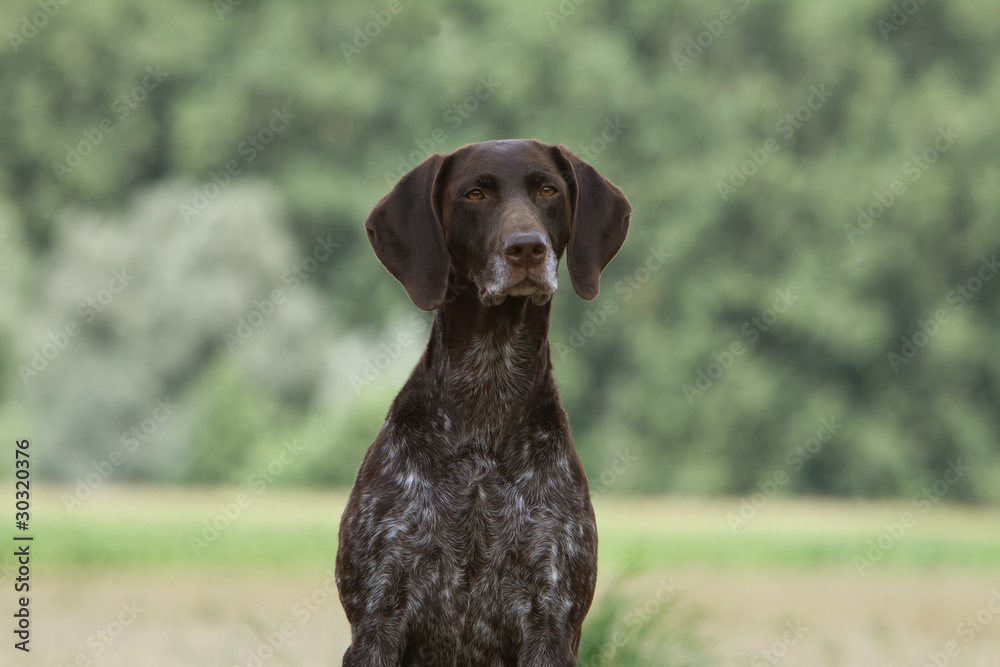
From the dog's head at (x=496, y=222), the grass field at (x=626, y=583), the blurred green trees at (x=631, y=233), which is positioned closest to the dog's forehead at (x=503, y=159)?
the dog's head at (x=496, y=222)

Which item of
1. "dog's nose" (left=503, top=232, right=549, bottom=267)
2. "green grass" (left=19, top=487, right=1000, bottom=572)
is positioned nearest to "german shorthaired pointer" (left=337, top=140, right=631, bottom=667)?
"dog's nose" (left=503, top=232, right=549, bottom=267)

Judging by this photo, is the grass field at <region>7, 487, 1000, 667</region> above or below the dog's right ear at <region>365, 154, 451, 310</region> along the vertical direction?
below

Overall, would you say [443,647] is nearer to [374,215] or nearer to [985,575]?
[374,215]

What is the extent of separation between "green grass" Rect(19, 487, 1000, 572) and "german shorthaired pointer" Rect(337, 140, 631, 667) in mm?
8913

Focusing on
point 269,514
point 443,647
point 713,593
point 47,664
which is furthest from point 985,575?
point 443,647

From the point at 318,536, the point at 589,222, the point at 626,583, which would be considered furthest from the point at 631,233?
the point at 589,222

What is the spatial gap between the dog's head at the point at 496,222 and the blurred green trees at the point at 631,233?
695 inches

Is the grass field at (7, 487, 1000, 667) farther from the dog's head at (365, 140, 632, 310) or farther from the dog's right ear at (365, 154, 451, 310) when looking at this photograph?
the dog's right ear at (365, 154, 451, 310)

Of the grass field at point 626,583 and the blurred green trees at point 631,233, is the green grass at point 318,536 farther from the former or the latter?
the blurred green trees at point 631,233

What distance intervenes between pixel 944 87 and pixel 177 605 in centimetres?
2209

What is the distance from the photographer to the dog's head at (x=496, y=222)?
4500 millimetres

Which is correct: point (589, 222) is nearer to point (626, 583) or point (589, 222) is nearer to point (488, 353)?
point (488, 353)

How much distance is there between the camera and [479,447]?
4520 mm

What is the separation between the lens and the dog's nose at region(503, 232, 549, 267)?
438 cm
